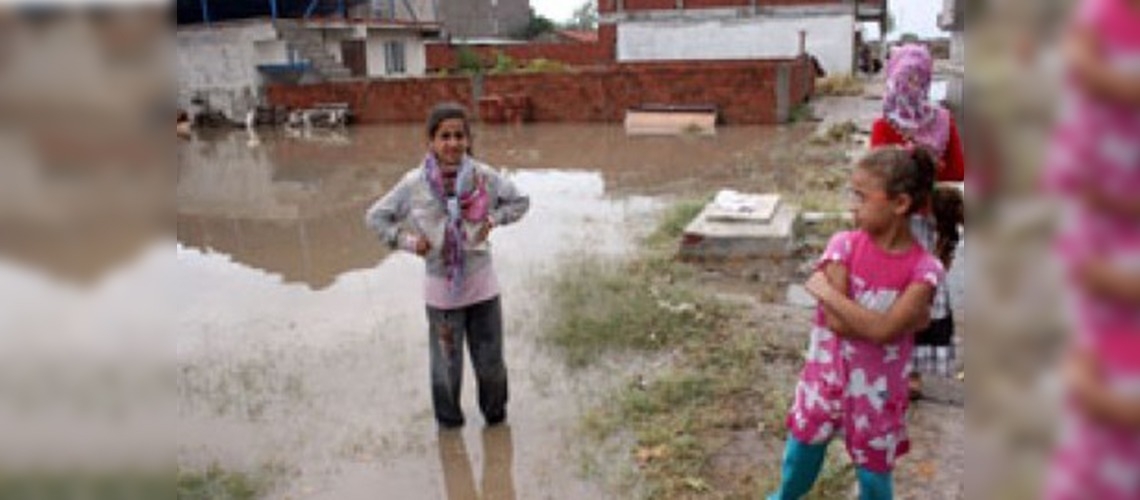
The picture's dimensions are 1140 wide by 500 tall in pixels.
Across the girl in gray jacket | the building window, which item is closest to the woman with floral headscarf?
the girl in gray jacket

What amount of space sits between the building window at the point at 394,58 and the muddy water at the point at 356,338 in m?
13.5

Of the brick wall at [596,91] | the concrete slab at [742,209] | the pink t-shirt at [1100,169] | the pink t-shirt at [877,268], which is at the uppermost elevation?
the brick wall at [596,91]

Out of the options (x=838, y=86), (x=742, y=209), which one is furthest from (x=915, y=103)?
(x=838, y=86)

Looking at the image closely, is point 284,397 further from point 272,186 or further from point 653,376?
point 272,186

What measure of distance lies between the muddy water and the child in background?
1.28 meters

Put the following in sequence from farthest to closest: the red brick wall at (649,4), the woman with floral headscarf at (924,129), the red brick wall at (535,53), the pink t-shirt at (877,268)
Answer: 1. the red brick wall at (535,53)
2. the red brick wall at (649,4)
3. the woman with floral headscarf at (924,129)
4. the pink t-shirt at (877,268)

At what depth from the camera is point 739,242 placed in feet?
21.4

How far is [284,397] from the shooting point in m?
4.66

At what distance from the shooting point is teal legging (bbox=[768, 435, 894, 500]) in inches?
96.8

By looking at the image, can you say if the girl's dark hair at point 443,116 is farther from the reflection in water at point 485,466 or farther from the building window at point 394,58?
the building window at point 394,58

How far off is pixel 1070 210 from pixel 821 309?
2025mm

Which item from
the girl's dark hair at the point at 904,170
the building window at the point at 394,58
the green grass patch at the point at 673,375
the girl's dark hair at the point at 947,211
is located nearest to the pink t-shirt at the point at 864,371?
the girl's dark hair at the point at 904,170

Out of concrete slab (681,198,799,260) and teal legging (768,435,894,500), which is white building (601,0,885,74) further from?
teal legging (768,435,894,500)

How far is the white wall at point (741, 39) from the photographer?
2577 cm
